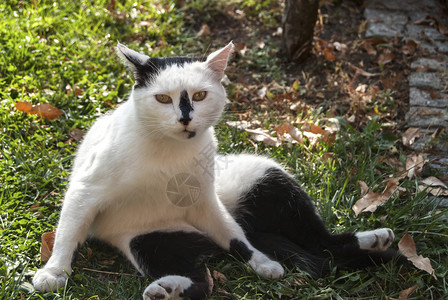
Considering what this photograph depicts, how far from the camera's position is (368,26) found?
17.4 ft

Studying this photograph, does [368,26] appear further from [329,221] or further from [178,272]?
[178,272]

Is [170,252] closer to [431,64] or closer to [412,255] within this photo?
[412,255]

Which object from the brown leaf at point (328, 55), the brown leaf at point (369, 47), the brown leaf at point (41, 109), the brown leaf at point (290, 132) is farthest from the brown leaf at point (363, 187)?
the brown leaf at point (41, 109)

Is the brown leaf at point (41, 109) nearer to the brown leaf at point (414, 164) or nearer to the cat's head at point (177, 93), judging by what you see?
the cat's head at point (177, 93)

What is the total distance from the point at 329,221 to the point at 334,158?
0.67 meters

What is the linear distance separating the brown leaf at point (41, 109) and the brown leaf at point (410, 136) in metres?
2.62

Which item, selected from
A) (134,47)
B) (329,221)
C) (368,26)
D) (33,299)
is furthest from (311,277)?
(368,26)

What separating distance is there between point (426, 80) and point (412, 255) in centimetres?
221

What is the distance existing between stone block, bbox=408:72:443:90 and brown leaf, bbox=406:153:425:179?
1005 millimetres

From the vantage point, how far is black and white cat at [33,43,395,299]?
253 cm

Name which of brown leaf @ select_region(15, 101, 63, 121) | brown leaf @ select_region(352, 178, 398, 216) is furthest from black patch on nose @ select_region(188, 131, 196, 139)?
brown leaf @ select_region(15, 101, 63, 121)

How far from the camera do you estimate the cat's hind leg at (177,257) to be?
2535 millimetres

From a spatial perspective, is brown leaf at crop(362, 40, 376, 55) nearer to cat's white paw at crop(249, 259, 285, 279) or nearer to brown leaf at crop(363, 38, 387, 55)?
brown leaf at crop(363, 38, 387, 55)

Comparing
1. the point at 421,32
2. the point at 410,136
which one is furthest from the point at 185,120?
the point at 421,32
